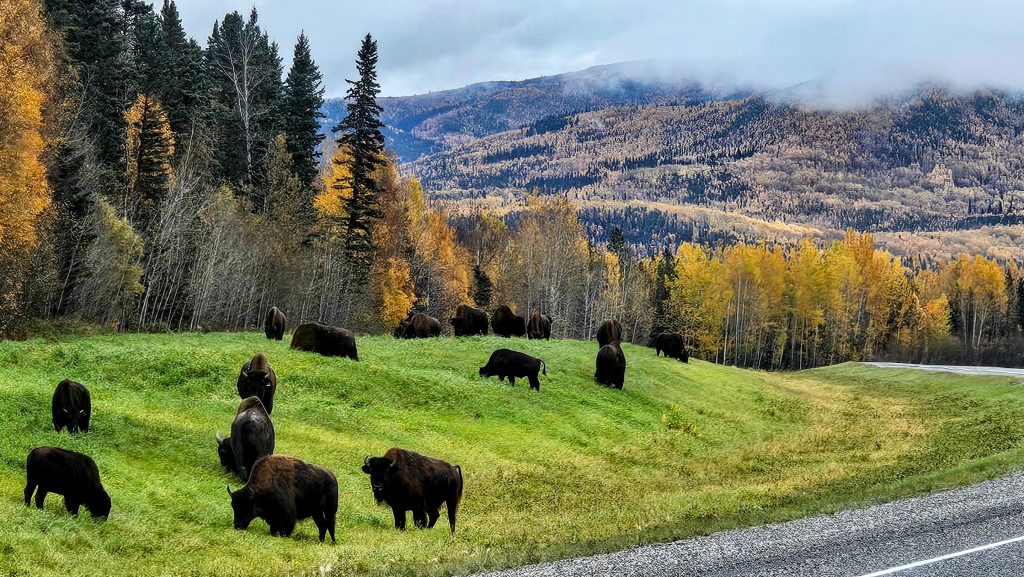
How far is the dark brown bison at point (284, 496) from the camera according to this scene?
44.9 ft

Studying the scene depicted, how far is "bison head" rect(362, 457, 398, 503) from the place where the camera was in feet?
Answer: 49.1

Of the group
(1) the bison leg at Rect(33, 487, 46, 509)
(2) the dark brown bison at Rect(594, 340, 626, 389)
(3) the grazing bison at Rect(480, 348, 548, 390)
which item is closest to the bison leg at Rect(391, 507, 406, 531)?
(1) the bison leg at Rect(33, 487, 46, 509)

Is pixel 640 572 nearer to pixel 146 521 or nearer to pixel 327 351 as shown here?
pixel 146 521

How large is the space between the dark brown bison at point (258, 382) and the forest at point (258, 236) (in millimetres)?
16756

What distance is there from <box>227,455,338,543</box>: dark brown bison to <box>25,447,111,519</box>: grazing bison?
2.44 metres

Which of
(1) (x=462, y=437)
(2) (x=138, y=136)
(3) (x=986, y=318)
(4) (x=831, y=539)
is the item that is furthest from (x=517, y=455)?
(3) (x=986, y=318)

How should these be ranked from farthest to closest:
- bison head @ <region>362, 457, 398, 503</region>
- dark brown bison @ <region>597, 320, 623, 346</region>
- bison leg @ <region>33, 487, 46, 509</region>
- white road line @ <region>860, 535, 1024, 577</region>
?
1. dark brown bison @ <region>597, 320, 623, 346</region>
2. bison head @ <region>362, 457, 398, 503</region>
3. bison leg @ <region>33, 487, 46, 509</region>
4. white road line @ <region>860, 535, 1024, 577</region>

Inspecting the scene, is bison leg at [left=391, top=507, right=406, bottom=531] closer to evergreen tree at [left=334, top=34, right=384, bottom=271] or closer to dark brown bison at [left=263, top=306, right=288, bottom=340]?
dark brown bison at [left=263, top=306, right=288, bottom=340]

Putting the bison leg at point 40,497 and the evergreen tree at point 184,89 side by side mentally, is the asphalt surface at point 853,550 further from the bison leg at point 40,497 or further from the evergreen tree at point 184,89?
the evergreen tree at point 184,89

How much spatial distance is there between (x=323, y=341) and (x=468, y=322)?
66.5ft

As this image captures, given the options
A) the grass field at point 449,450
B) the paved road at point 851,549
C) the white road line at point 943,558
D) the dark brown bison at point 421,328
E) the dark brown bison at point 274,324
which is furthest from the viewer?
the dark brown bison at point 421,328

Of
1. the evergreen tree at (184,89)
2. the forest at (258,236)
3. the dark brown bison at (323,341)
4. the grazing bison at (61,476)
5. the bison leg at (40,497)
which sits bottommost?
the bison leg at (40,497)

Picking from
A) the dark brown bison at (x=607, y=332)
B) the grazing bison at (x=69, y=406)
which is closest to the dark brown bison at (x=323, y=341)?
the grazing bison at (x=69, y=406)

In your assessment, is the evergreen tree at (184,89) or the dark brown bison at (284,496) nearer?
the dark brown bison at (284,496)
